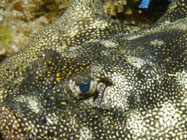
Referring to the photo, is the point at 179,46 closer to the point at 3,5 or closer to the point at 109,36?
the point at 109,36

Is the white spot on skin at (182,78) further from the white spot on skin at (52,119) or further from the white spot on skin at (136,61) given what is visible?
the white spot on skin at (52,119)

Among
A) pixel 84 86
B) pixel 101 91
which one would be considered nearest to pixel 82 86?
pixel 84 86

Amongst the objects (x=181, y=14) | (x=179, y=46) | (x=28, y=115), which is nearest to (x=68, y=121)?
(x=28, y=115)

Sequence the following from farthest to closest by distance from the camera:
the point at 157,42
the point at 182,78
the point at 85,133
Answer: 1. the point at 157,42
2. the point at 182,78
3. the point at 85,133

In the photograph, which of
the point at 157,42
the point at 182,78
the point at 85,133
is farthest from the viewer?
the point at 157,42

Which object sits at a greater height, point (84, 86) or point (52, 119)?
point (84, 86)

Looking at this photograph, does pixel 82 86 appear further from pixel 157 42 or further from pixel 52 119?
pixel 157 42

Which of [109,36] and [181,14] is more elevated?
[181,14]

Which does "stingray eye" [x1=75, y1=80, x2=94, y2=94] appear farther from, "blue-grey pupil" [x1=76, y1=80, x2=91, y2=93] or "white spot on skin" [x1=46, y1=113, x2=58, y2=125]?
"white spot on skin" [x1=46, y1=113, x2=58, y2=125]
